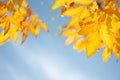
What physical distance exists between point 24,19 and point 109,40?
63 centimetres

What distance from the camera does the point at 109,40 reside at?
0.86m

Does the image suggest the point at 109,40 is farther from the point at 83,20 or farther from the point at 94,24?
the point at 83,20

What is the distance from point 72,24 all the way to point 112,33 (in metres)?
0.24

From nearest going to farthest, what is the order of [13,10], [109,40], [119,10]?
1. [109,40]
2. [119,10]
3. [13,10]

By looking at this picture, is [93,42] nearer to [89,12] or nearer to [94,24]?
[94,24]

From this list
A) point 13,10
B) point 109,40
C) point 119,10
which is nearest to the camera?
point 109,40

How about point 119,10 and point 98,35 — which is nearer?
point 98,35

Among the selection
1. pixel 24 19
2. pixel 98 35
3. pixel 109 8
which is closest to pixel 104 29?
pixel 98 35

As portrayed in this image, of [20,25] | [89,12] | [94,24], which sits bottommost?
[94,24]

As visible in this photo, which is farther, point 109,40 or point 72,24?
point 72,24

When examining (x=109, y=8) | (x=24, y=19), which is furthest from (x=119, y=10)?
(x=24, y=19)

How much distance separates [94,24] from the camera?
3.01 feet

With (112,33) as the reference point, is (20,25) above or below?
above

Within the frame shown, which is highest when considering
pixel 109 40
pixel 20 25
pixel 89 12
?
pixel 20 25
